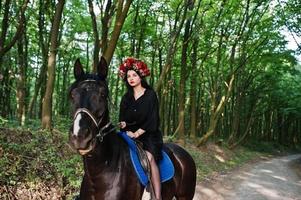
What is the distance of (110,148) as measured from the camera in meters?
4.47

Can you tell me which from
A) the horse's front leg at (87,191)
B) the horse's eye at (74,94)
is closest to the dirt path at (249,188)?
the horse's front leg at (87,191)

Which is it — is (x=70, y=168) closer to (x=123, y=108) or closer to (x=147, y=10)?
(x=123, y=108)

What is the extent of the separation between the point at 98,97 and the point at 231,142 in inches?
1036

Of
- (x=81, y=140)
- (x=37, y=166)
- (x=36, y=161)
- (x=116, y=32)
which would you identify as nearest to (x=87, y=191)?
(x=81, y=140)

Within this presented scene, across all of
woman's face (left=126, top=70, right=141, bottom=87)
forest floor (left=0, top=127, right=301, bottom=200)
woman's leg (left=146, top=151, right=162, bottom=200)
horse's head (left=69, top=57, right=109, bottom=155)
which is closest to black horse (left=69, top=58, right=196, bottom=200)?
horse's head (left=69, top=57, right=109, bottom=155)

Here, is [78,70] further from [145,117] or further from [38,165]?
[38,165]

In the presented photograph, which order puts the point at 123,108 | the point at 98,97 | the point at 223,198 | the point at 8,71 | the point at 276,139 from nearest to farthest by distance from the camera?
the point at 98,97 < the point at 123,108 < the point at 223,198 < the point at 8,71 < the point at 276,139

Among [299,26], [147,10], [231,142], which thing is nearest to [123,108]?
[147,10]

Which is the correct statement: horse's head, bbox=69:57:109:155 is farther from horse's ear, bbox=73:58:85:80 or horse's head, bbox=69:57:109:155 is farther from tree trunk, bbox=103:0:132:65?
tree trunk, bbox=103:0:132:65

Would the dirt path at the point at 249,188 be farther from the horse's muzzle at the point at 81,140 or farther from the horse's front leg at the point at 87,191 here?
the horse's muzzle at the point at 81,140

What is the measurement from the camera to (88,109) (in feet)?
12.6

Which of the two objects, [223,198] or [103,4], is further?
[103,4]

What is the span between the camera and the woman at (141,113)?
16.0 feet

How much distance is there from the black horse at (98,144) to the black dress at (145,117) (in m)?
0.31
